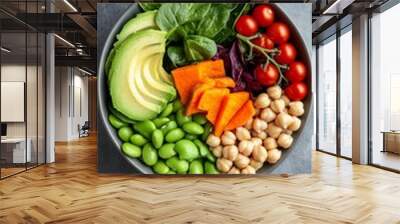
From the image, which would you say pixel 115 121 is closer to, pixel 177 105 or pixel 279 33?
pixel 177 105

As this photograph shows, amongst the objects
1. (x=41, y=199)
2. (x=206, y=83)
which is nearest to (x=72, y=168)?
(x=41, y=199)

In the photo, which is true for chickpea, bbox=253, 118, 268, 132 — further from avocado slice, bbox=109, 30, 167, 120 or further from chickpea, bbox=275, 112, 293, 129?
avocado slice, bbox=109, 30, 167, 120

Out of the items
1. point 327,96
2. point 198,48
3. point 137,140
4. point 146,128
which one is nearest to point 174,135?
point 146,128

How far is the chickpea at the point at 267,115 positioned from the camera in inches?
184

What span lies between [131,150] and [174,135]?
1.79 ft

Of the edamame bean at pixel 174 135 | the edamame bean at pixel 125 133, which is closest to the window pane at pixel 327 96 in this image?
the edamame bean at pixel 174 135

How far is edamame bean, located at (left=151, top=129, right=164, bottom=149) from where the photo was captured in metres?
4.68

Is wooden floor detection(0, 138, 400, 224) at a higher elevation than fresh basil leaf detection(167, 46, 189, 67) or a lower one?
lower

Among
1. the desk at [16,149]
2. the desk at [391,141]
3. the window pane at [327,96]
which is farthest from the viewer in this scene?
the window pane at [327,96]

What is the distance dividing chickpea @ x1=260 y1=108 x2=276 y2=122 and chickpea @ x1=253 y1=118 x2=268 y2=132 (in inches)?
1.9

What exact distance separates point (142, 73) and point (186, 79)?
52 centimetres

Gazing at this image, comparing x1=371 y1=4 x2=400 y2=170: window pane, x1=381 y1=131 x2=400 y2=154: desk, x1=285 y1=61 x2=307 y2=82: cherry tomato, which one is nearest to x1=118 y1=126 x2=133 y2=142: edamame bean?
x1=285 y1=61 x2=307 y2=82: cherry tomato

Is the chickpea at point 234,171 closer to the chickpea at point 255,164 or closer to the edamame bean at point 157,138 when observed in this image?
the chickpea at point 255,164

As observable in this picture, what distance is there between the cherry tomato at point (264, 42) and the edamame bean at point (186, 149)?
4.66 ft
